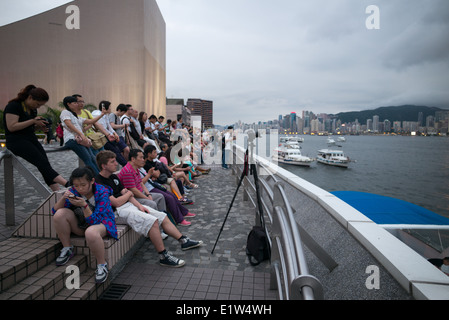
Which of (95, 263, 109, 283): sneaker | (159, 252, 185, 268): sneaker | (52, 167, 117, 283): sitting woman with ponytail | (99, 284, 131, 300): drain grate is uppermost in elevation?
(52, 167, 117, 283): sitting woman with ponytail

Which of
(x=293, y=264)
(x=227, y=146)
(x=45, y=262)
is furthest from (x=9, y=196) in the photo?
(x=227, y=146)

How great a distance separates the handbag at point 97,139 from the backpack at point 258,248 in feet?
10.6

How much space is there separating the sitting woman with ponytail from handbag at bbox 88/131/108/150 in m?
2.05

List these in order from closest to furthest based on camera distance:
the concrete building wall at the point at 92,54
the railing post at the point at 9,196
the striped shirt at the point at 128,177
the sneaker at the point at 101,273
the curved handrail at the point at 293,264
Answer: the curved handrail at the point at 293,264, the sneaker at the point at 101,273, the railing post at the point at 9,196, the striped shirt at the point at 128,177, the concrete building wall at the point at 92,54

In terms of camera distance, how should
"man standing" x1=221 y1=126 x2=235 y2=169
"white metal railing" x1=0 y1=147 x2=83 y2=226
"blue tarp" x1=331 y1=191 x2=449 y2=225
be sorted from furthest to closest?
"man standing" x1=221 y1=126 x2=235 y2=169 < "blue tarp" x1=331 y1=191 x2=449 y2=225 < "white metal railing" x1=0 y1=147 x2=83 y2=226

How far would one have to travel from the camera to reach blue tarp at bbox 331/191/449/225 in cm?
739

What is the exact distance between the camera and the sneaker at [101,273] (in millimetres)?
2727

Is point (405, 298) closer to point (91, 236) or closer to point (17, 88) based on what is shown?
point (91, 236)

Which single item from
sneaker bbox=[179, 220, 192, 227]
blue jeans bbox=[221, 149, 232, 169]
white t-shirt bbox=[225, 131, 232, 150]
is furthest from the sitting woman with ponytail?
blue jeans bbox=[221, 149, 232, 169]

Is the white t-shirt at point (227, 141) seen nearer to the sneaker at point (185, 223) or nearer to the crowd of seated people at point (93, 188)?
the crowd of seated people at point (93, 188)

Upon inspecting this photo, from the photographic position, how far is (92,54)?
1396 inches

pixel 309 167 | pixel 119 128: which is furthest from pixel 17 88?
pixel 309 167

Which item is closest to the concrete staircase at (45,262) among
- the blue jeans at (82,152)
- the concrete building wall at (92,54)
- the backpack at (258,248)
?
the blue jeans at (82,152)

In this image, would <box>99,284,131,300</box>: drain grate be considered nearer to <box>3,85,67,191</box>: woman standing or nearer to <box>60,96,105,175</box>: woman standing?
<box>3,85,67,191</box>: woman standing
